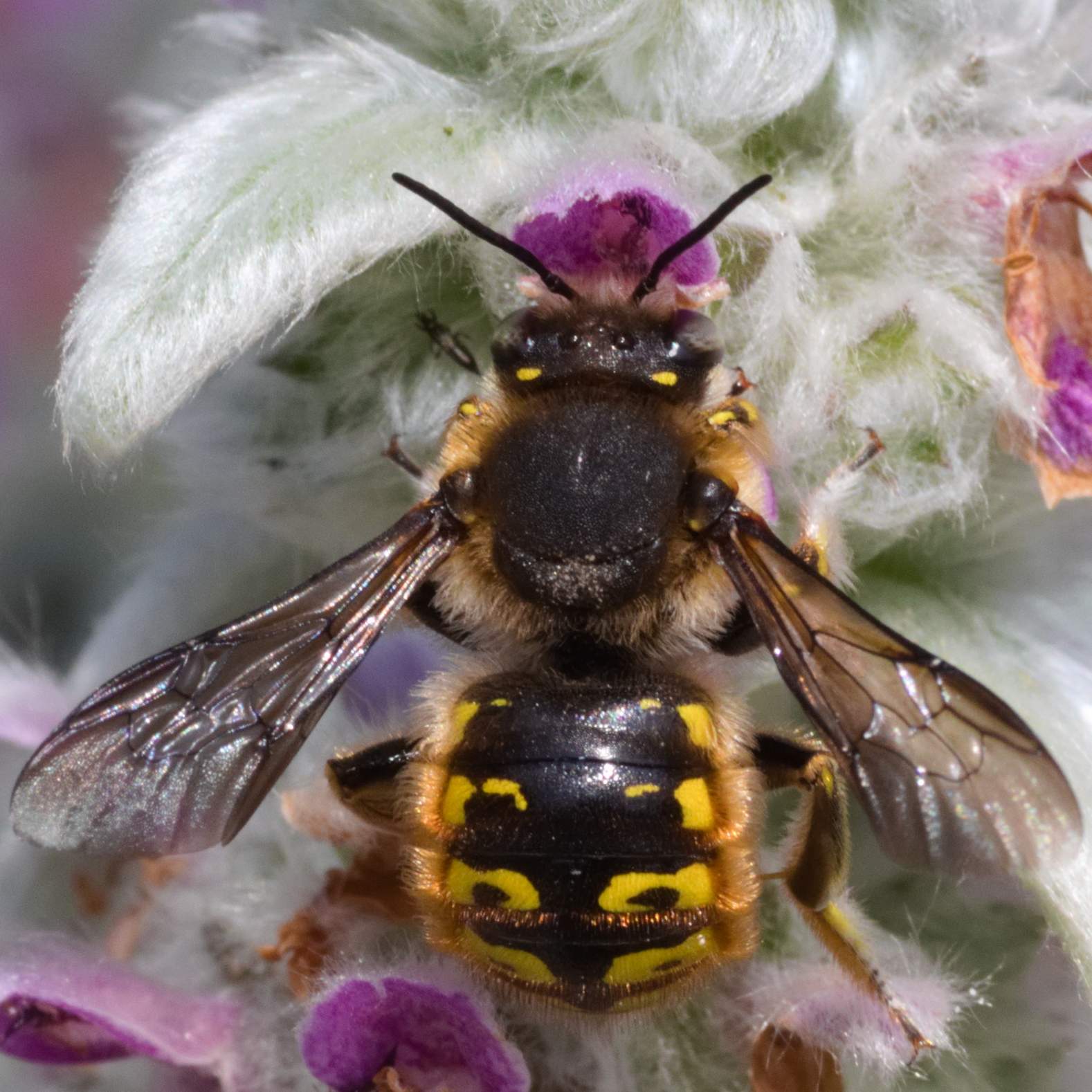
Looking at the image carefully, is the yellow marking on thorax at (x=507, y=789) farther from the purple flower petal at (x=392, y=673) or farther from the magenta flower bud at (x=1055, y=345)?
the magenta flower bud at (x=1055, y=345)

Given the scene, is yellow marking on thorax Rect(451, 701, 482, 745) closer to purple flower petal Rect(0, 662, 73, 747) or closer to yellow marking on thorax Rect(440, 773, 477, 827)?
yellow marking on thorax Rect(440, 773, 477, 827)

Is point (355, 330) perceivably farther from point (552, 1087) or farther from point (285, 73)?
point (552, 1087)

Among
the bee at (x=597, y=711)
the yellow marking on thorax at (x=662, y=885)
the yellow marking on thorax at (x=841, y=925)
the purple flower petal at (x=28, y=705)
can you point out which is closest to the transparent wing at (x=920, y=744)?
the bee at (x=597, y=711)

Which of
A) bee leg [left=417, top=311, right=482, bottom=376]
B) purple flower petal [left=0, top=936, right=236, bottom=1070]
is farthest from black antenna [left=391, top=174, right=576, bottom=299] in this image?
purple flower petal [left=0, top=936, right=236, bottom=1070]

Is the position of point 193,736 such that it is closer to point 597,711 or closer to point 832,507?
point 597,711

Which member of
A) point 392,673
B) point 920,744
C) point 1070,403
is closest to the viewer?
point 920,744

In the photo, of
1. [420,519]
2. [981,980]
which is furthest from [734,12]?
[981,980]

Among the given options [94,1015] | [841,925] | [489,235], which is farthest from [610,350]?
[94,1015]
